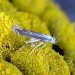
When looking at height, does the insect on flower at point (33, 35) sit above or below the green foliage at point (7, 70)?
above

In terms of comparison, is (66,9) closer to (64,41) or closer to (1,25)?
(64,41)

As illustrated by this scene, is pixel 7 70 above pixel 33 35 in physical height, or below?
below

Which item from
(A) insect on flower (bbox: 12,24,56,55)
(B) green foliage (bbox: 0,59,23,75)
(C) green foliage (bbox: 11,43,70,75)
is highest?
(A) insect on flower (bbox: 12,24,56,55)

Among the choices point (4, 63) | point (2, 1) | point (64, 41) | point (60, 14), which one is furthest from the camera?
point (60, 14)

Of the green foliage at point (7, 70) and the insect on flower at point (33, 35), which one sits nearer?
the green foliage at point (7, 70)

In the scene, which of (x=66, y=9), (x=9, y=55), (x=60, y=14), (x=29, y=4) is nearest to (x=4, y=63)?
(x=9, y=55)

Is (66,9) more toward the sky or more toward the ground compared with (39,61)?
more toward the sky

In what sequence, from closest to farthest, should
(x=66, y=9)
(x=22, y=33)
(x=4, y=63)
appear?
(x=4, y=63), (x=22, y=33), (x=66, y=9)

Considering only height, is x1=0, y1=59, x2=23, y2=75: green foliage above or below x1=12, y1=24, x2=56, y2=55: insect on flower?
below

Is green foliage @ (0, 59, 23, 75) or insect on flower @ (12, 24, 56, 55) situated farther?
insect on flower @ (12, 24, 56, 55)

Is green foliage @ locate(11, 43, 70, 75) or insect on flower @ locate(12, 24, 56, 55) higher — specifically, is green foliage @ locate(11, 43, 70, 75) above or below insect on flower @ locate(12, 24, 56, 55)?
below

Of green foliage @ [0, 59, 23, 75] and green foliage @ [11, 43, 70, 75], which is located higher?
green foliage @ [11, 43, 70, 75]
